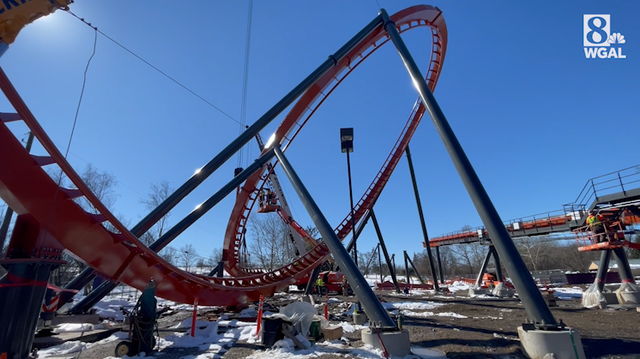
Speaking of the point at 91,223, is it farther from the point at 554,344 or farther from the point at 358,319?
the point at 554,344

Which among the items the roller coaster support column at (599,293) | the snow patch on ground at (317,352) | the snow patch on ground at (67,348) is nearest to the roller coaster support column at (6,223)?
the snow patch on ground at (67,348)

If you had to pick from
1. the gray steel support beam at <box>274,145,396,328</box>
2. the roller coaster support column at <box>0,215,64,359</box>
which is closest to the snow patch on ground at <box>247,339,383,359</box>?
the gray steel support beam at <box>274,145,396,328</box>

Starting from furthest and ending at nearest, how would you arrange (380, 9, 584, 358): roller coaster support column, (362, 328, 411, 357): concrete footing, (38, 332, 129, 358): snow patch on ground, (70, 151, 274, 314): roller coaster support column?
(70, 151, 274, 314): roller coaster support column → (38, 332, 129, 358): snow patch on ground → (362, 328, 411, 357): concrete footing → (380, 9, 584, 358): roller coaster support column

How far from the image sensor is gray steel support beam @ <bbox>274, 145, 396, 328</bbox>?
20.0 feet

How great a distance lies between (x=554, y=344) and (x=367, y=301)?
3.00 meters

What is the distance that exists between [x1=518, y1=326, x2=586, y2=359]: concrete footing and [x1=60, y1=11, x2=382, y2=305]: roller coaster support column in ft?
25.4

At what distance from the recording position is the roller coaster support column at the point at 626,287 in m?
11.9

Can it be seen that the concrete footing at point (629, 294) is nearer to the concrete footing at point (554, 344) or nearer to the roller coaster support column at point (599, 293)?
the roller coaster support column at point (599, 293)

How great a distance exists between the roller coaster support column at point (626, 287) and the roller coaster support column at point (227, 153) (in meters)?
13.3

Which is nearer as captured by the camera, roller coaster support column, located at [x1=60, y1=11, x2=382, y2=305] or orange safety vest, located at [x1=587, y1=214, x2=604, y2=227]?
roller coaster support column, located at [x1=60, y1=11, x2=382, y2=305]

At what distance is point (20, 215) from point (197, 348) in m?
4.17

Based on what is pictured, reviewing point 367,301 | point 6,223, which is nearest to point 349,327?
point 367,301

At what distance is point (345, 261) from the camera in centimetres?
693

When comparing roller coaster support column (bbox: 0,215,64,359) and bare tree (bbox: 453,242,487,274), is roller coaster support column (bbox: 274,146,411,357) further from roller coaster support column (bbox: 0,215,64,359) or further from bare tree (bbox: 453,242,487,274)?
bare tree (bbox: 453,242,487,274)
